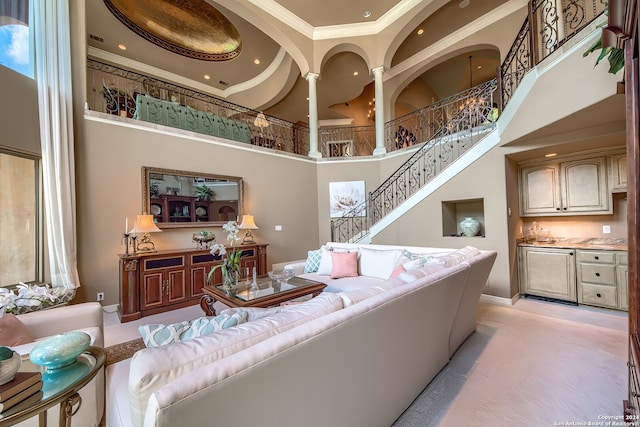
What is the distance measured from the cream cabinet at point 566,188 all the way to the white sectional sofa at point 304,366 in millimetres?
3372

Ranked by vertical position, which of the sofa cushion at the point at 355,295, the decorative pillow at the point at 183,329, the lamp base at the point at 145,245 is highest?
the lamp base at the point at 145,245

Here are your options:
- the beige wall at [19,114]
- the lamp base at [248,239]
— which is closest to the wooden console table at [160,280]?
the lamp base at [248,239]

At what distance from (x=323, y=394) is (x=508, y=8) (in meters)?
7.94

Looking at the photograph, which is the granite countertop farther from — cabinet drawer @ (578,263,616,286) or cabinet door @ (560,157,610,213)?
cabinet door @ (560,157,610,213)

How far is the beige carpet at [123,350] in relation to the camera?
2.55 meters

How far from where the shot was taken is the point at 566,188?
3.97 metres

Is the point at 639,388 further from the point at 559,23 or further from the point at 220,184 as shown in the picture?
the point at 220,184

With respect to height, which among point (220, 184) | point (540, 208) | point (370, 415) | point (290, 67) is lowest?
point (370, 415)

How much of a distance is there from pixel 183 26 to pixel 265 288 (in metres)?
6.96

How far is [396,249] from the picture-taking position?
3.79 metres

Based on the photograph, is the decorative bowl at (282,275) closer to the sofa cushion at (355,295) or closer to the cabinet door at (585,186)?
the sofa cushion at (355,295)

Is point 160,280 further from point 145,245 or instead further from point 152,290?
point 145,245

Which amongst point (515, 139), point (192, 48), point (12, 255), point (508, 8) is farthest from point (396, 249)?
point (192, 48)

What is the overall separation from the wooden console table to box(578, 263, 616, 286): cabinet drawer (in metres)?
5.39
